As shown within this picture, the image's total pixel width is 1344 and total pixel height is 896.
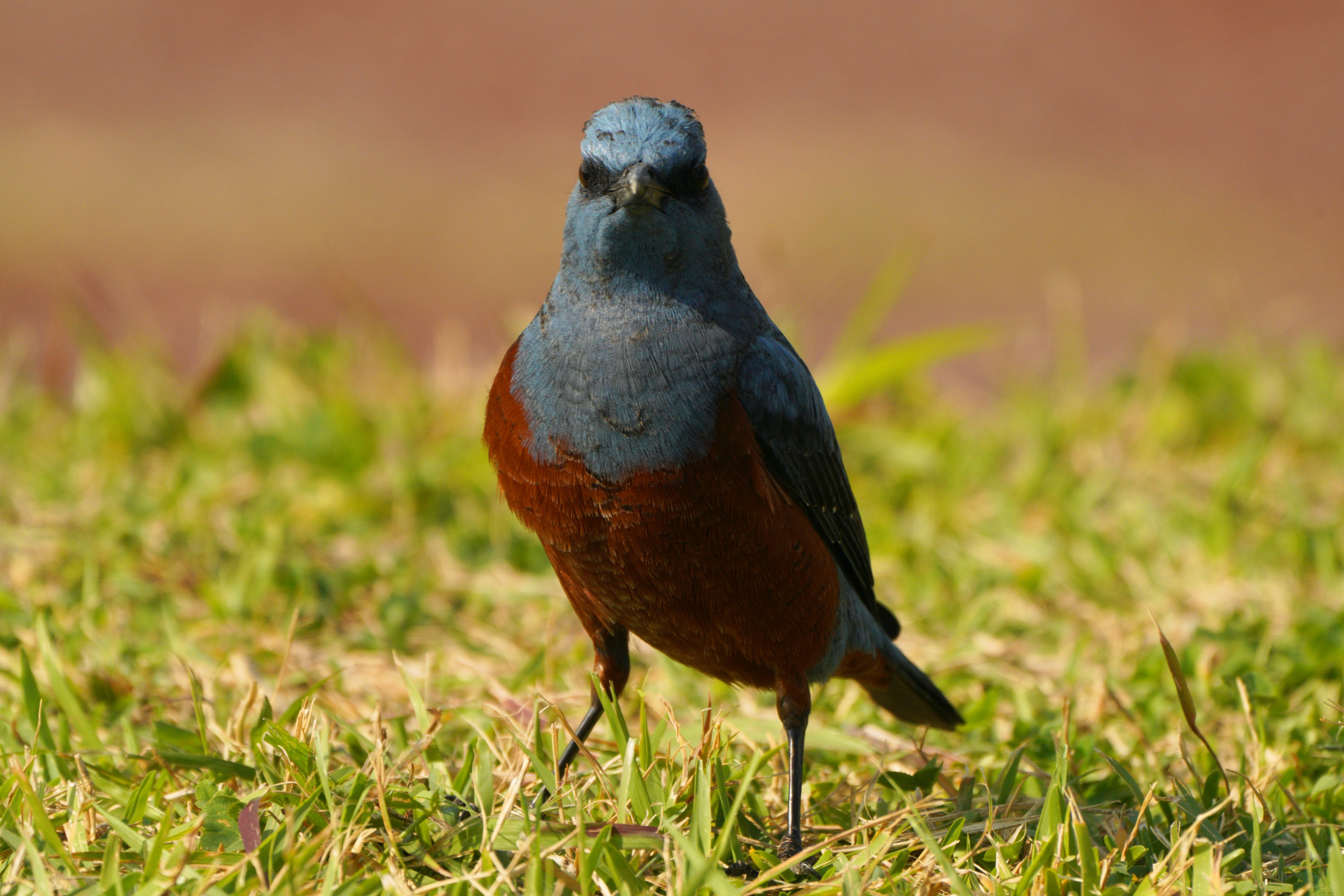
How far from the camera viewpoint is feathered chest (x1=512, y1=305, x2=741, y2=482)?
2889mm

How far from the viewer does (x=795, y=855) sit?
8.67ft

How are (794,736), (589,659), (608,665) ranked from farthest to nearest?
→ (589,659), (608,665), (794,736)

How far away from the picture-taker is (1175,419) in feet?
20.8

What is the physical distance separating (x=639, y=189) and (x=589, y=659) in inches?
77.2

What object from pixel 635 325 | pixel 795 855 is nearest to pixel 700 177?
pixel 635 325

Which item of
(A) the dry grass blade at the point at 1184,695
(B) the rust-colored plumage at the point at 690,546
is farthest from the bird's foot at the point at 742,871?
(A) the dry grass blade at the point at 1184,695

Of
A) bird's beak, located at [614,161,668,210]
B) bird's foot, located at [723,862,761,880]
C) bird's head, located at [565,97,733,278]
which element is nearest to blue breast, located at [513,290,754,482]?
bird's head, located at [565,97,733,278]

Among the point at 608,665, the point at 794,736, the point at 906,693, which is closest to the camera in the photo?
the point at 794,736

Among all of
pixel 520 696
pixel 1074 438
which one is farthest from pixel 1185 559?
pixel 520 696

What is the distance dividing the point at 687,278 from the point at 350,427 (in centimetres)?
300

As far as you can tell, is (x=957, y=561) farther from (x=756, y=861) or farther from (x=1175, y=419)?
(x=756, y=861)

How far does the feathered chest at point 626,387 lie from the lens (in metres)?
2.89

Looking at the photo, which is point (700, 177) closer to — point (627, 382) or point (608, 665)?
point (627, 382)

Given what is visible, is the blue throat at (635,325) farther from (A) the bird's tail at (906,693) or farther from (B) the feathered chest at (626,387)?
(A) the bird's tail at (906,693)
